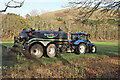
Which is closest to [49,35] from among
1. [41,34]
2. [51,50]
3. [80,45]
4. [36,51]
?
[41,34]

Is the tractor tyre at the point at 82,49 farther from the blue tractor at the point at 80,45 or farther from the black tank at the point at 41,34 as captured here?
the black tank at the point at 41,34

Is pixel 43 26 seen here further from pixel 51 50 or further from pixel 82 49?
pixel 51 50

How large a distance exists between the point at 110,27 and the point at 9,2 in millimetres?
33637

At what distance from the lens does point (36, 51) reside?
8156 mm

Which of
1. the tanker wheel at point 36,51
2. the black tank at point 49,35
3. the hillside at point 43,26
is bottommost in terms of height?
the tanker wheel at point 36,51

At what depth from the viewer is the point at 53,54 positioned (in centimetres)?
877

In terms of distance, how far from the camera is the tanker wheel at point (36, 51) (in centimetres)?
805

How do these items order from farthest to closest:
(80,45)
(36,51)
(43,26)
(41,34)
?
(43,26), (80,45), (41,34), (36,51)

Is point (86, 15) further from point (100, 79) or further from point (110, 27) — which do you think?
point (110, 27)

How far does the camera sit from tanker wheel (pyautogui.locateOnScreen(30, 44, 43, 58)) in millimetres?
8047

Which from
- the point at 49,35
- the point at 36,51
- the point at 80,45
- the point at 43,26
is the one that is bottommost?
the point at 36,51

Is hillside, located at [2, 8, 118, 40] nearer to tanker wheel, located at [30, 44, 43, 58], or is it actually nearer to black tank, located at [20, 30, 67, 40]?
black tank, located at [20, 30, 67, 40]

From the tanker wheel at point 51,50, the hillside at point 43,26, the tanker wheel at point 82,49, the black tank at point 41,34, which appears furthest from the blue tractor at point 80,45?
the hillside at point 43,26

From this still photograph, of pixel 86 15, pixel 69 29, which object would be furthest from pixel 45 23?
pixel 86 15
